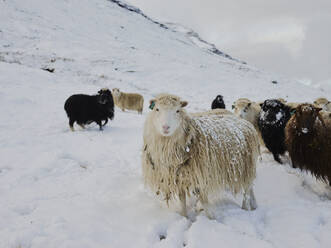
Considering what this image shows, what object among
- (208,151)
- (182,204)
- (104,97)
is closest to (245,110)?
(208,151)

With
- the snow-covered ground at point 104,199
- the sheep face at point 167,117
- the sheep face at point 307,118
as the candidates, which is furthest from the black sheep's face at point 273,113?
the sheep face at point 167,117

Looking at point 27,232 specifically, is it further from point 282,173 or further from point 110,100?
point 110,100

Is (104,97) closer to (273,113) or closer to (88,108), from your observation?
(88,108)

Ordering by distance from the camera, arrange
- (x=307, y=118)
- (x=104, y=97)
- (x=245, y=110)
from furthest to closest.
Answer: (x=104, y=97), (x=245, y=110), (x=307, y=118)

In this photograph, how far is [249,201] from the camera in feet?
10.5

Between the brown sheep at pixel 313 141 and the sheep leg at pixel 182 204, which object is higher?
the brown sheep at pixel 313 141

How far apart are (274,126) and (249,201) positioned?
2.38m

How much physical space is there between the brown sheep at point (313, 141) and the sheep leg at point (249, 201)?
1.36 metres

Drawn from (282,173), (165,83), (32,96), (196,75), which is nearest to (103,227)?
(282,173)

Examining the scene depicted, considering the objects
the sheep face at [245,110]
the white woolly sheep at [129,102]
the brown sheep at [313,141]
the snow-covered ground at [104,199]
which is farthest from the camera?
the white woolly sheep at [129,102]

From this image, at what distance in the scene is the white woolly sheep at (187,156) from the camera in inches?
109

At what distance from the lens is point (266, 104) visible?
5.11 metres

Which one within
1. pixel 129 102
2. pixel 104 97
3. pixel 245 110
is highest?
pixel 245 110

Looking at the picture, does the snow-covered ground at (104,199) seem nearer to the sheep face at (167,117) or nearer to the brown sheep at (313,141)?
the brown sheep at (313,141)
